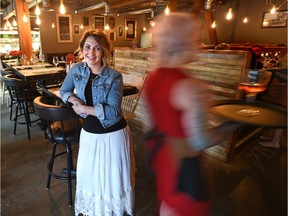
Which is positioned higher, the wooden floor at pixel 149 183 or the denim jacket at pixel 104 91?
the denim jacket at pixel 104 91

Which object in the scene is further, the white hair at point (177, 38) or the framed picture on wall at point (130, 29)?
the framed picture on wall at point (130, 29)

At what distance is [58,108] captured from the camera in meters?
1.59

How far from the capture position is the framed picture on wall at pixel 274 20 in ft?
21.7

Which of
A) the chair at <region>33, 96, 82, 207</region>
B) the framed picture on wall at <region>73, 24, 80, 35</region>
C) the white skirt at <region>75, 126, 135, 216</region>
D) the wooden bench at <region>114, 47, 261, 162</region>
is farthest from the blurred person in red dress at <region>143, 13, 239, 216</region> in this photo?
the framed picture on wall at <region>73, 24, 80, 35</region>

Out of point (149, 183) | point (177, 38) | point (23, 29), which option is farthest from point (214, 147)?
point (23, 29)

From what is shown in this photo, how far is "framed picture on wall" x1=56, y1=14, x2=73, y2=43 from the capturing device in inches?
348

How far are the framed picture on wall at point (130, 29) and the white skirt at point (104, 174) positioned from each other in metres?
9.96

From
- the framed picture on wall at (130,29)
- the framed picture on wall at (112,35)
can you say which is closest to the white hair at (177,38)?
the framed picture on wall at (112,35)

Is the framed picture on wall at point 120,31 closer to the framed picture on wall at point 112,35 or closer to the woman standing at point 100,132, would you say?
the framed picture on wall at point 112,35

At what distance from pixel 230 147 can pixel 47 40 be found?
834 centimetres

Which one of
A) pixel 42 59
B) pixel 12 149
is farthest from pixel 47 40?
pixel 12 149

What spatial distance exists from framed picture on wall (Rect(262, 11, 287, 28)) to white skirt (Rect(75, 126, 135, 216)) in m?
7.17

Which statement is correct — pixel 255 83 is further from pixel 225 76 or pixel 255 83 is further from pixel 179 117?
pixel 225 76

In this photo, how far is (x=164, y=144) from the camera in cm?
107
